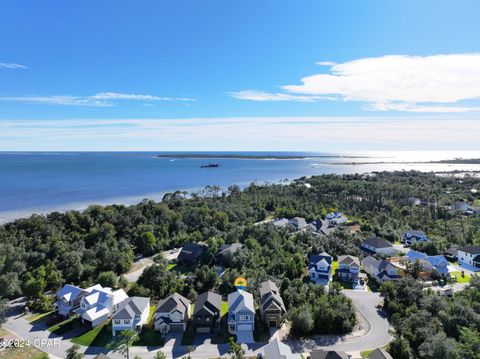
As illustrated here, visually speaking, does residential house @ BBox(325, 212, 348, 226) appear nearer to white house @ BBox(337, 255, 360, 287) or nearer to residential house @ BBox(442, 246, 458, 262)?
residential house @ BBox(442, 246, 458, 262)

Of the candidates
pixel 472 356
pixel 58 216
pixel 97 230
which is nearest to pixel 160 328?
pixel 472 356

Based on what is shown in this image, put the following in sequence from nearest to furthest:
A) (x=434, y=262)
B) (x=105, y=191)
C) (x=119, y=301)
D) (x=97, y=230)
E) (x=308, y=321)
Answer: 1. (x=308, y=321)
2. (x=119, y=301)
3. (x=434, y=262)
4. (x=97, y=230)
5. (x=105, y=191)

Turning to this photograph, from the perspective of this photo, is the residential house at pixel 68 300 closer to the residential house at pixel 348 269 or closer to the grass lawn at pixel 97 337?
the grass lawn at pixel 97 337

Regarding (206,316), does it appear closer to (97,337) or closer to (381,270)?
(97,337)

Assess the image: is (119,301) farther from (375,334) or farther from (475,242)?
(475,242)

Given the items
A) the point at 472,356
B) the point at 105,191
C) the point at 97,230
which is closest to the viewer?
the point at 472,356

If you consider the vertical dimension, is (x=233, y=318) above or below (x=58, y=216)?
below

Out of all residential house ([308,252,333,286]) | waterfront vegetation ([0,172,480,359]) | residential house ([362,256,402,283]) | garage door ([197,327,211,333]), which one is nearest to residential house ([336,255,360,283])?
residential house ([308,252,333,286])

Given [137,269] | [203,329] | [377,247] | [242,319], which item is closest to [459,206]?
[377,247]
